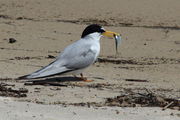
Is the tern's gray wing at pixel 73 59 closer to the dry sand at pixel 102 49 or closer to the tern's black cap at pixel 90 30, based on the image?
the dry sand at pixel 102 49

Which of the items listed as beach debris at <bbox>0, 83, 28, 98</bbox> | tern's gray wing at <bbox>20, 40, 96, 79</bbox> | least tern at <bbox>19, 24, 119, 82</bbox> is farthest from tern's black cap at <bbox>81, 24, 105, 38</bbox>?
beach debris at <bbox>0, 83, 28, 98</bbox>

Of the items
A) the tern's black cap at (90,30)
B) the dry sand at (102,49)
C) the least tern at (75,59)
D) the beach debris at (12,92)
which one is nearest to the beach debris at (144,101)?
the dry sand at (102,49)

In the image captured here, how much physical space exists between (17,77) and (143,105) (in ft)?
7.94

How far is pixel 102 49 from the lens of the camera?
11930 millimetres

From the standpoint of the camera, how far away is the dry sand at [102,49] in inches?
286

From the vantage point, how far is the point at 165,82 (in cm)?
912

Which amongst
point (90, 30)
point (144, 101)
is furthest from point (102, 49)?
point (144, 101)

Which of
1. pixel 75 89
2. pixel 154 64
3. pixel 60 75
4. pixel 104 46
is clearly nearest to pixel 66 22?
pixel 104 46

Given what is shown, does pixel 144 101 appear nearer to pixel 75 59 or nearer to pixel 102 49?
pixel 75 59

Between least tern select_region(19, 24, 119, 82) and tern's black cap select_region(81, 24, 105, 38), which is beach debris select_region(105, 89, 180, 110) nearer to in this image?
least tern select_region(19, 24, 119, 82)

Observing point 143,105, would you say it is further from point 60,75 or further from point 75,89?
point 60,75

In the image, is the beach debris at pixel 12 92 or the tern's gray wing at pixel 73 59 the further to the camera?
the tern's gray wing at pixel 73 59

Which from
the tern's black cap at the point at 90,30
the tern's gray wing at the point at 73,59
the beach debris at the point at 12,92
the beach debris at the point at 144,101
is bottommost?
the beach debris at the point at 144,101

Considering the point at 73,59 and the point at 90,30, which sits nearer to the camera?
the point at 73,59
